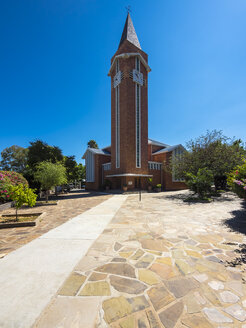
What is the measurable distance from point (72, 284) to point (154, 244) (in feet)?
7.12

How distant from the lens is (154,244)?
3660 mm

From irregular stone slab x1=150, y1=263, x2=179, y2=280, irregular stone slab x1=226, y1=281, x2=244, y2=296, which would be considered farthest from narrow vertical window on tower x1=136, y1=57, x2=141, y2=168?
irregular stone slab x1=226, y1=281, x2=244, y2=296

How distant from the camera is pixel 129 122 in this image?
910 inches

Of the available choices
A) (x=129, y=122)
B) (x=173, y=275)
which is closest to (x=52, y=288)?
(x=173, y=275)

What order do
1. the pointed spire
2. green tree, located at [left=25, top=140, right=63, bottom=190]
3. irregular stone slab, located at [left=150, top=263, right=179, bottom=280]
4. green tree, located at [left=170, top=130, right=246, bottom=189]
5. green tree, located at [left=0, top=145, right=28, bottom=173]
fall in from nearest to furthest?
irregular stone slab, located at [left=150, top=263, right=179, bottom=280] < green tree, located at [left=170, top=130, right=246, bottom=189] < green tree, located at [left=25, top=140, right=63, bottom=190] < the pointed spire < green tree, located at [left=0, top=145, right=28, bottom=173]

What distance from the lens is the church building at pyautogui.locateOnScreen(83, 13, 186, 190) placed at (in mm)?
22938

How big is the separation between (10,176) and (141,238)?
39.1ft

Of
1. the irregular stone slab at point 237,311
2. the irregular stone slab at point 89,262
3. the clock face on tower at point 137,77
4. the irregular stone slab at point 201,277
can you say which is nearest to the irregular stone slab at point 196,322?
the irregular stone slab at point 237,311

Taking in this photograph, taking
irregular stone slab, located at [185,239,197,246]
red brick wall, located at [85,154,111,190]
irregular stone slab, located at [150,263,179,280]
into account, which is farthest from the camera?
red brick wall, located at [85,154,111,190]

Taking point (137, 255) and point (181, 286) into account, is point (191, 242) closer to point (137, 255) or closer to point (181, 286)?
point (137, 255)

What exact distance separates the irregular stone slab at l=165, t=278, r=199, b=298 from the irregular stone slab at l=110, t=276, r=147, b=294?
1.33 ft

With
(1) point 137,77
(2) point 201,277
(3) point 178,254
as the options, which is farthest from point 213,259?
(1) point 137,77

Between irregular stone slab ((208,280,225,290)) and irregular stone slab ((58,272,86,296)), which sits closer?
irregular stone slab ((58,272,86,296))

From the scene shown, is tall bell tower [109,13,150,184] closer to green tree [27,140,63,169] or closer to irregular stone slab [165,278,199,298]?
green tree [27,140,63,169]
